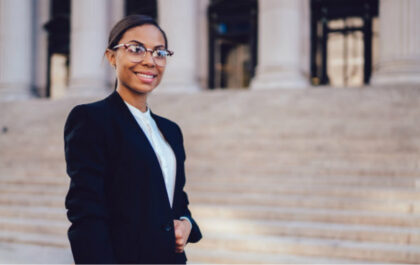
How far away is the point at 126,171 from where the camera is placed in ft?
6.12

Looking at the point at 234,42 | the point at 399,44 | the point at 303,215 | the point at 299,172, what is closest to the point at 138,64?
the point at 303,215

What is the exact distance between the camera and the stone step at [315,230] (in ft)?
19.6

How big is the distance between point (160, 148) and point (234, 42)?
62.3 feet

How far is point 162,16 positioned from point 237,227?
12526 mm

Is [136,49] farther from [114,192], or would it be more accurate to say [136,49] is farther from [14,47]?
[14,47]

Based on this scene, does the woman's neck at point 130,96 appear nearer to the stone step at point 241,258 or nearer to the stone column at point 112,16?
the stone step at point 241,258

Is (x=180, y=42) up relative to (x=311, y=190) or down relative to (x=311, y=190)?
up

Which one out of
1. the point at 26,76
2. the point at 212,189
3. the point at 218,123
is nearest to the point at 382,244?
the point at 212,189

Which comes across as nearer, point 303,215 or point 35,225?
point 303,215

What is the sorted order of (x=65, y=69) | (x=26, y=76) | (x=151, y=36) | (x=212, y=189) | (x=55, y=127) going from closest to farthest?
1. (x=151, y=36)
2. (x=212, y=189)
3. (x=55, y=127)
4. (x=26, y=76)
5. (x=65, y=69)

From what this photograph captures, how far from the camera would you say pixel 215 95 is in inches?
555

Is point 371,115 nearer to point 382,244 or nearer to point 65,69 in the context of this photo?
point 382,244

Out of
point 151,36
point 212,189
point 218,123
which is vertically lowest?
point 212,189

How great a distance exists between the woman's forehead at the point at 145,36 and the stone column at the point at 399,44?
13.3 m
